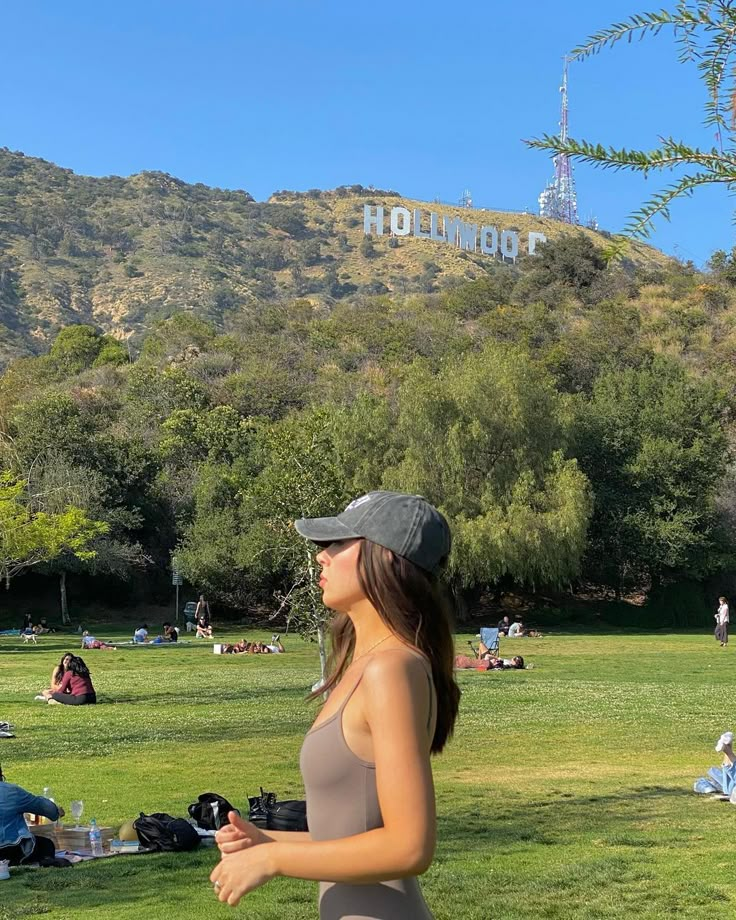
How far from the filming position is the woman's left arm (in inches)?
95.3

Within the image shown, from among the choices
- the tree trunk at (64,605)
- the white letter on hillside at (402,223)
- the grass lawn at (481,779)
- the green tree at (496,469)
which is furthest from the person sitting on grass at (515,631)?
the white letter on hillside at (402,223)

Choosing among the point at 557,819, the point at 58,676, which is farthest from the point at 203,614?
the point at 557,819

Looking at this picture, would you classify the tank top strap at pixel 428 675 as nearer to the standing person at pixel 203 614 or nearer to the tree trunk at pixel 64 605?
the standing person at pixel 203 614

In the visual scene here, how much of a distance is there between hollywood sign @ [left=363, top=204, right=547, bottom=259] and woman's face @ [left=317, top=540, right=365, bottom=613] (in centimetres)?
14192

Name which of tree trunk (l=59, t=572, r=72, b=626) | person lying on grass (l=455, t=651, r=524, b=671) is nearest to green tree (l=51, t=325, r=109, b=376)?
tree trunk (l=59, t=572, r=72, b=626)

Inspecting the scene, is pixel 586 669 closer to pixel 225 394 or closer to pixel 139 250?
pixel 225 394

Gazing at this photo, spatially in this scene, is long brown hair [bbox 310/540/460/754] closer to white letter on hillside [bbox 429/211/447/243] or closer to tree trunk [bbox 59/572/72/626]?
tree trunk [bbox 59/572/72/626]

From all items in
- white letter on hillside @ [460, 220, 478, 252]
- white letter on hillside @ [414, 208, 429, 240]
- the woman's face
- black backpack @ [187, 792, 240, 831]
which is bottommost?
black backpack @ [187, 792, 240, 831]

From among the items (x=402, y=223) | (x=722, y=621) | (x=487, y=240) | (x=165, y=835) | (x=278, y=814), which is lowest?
(x=722, y=621)

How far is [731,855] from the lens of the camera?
370 inches

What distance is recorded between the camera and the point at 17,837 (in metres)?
9.43

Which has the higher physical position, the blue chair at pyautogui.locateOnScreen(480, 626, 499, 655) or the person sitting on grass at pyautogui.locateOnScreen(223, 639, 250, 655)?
the blue chair at pyautogui.locateOnScreen(480, 626, 499, 655)

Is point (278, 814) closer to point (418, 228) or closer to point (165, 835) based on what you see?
point (165, 835)

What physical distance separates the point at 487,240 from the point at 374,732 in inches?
5888
